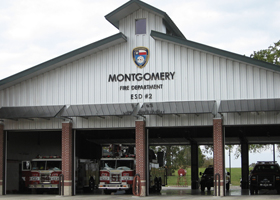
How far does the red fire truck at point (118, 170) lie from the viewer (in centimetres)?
3066

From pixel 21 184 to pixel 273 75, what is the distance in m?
20.4

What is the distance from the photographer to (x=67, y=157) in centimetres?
2964

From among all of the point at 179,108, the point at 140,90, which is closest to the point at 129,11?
the point at 140,90

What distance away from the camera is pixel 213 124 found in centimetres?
2808

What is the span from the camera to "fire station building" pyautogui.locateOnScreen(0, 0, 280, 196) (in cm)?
2772

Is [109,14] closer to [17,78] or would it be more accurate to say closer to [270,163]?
[17,78]

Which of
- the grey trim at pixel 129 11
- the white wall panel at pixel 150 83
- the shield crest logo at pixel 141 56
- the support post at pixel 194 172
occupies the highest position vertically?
the grey trim at pixel 129 11

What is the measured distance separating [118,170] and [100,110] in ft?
15.4

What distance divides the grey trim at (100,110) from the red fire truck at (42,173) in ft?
18.6

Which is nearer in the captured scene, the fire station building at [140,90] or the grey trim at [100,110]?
the fire station building at [140,90]

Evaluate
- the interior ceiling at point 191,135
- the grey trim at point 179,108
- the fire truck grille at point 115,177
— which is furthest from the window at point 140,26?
the fire truck grille at point 115,177

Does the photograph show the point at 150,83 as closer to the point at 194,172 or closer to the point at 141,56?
the point at 141,56

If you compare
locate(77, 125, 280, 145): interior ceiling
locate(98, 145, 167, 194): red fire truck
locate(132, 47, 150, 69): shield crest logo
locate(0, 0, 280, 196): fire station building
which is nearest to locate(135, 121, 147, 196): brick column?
locate(0, 0, 280, 196): fire station building

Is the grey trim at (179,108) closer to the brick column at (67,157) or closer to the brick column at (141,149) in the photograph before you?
the brick column at (141,149)
